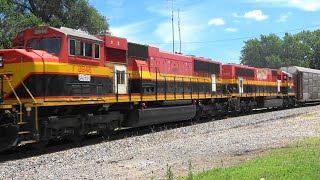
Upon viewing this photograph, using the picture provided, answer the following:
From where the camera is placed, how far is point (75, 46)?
14.1 meters

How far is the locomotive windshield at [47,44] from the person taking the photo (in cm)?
1365

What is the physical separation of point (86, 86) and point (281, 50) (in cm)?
10188

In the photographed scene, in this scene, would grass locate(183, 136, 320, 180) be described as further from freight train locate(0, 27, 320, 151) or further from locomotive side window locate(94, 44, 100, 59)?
locomotive side window locate(94, 44, 100, 59)

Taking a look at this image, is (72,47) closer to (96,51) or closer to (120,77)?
(96,51)

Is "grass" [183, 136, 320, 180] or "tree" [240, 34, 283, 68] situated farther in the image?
"tree" [240, 34, 283, 68]

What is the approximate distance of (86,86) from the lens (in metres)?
14.6

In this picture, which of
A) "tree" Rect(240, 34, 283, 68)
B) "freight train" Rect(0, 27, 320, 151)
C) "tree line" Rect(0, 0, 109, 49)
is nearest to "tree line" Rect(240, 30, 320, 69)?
"tree" Rect(240, 34, 283, 68)

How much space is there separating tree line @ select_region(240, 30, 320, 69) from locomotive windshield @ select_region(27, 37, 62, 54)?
309ft

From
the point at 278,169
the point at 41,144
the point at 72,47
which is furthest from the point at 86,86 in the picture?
the point at 278,169

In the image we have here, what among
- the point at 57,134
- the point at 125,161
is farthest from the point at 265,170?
the point at 57,134

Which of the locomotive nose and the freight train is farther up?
the freight train

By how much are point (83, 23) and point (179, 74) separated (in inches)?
791

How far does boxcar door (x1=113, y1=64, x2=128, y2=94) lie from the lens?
53.8ft

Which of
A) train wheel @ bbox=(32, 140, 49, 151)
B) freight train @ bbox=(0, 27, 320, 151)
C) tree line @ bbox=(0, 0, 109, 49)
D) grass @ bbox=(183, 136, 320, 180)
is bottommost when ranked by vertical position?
train wheel @ bbox=(32, 140, 49, 151)
